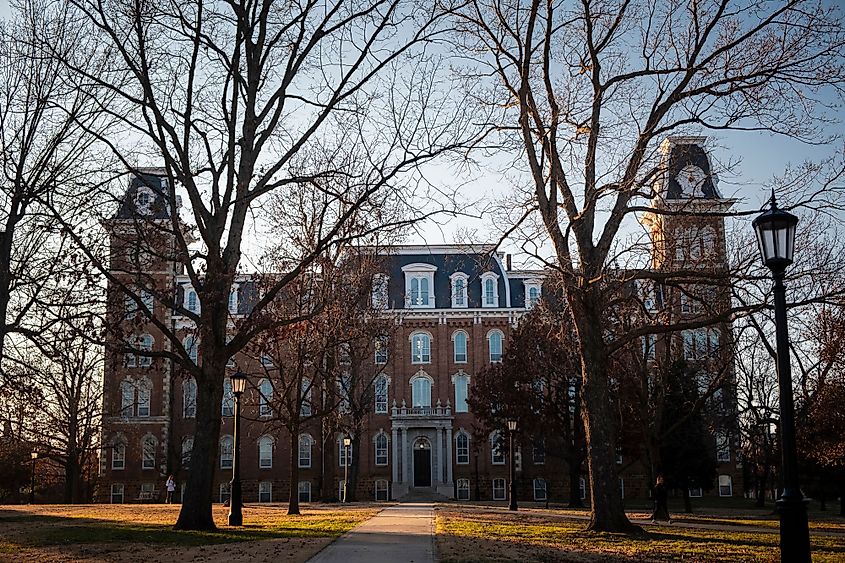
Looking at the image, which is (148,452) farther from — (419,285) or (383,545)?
(383,545)

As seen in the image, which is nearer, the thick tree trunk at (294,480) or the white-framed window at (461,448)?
the thick tree trunk at (294,480)

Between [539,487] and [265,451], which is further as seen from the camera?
[265,451]

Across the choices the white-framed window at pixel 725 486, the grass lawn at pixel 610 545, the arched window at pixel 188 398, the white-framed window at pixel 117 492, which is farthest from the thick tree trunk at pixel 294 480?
the white-framed window at pixel 725 486

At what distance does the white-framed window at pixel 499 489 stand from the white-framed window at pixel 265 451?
14822 millimetres

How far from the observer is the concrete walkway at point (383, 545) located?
40.6 ft

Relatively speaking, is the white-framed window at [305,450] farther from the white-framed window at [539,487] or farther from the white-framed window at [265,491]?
the white-framed window at [539,487]

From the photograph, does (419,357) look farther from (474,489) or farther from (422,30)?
(422,30)

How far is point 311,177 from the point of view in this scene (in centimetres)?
1759

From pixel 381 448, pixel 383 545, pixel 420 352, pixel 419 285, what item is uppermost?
pixel 419 285

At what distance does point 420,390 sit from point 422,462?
4725mm

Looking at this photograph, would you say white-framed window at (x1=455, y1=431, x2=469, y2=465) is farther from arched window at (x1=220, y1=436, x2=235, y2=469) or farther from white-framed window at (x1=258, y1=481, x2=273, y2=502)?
arched window at (x1=220, y1=436, x2=235, y2=469)

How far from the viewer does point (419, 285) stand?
5816 cm

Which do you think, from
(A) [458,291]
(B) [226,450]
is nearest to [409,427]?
(A) [458,291]

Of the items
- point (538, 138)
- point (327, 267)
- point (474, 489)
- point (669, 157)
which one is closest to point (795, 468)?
A: point (669, 157)
